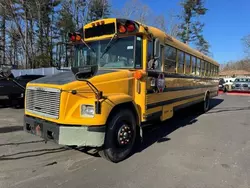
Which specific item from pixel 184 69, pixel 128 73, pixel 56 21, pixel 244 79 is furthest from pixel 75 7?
pixel 128 73

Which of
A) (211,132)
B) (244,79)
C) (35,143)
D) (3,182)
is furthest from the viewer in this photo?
(244,79)

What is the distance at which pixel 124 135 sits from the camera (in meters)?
4.02

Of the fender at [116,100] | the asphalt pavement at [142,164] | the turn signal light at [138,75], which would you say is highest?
the turn signal light at [138,75]

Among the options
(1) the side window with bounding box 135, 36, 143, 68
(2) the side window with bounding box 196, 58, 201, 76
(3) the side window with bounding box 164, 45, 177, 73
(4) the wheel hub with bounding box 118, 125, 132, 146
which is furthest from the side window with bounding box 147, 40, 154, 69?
(2) the side window with bounding box 196, 58, 201, 76

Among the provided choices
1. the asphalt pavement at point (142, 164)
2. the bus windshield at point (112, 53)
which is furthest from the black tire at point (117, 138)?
the bus windshield at point (112, 53)

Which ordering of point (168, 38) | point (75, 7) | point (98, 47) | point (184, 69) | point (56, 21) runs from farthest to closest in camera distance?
1. point (56, 21)
2. point (75, 7)
3. point (184, 69)
4. point (168, 38)
5. point (98, 47)

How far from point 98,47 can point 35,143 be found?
257cm

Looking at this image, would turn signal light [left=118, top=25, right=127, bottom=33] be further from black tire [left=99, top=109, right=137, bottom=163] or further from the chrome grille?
the chrome grille

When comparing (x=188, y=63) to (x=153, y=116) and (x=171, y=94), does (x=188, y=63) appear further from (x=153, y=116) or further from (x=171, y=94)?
(x=153, y=116)

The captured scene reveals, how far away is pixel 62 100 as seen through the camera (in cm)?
338

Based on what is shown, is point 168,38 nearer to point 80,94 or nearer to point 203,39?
point 80,94

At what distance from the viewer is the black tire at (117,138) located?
3713 millimetres

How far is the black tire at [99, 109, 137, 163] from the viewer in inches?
146

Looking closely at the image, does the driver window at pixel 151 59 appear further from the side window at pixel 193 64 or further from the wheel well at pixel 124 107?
the side window at pixel 193 64
